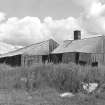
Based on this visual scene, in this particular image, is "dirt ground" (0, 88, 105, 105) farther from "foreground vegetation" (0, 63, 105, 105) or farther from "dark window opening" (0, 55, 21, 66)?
"dark window opening" (0, 55, 21, 66)

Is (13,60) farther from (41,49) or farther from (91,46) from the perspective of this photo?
(91,46)

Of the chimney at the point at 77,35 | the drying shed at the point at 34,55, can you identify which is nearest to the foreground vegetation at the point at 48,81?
the drying shed at the point at 34,55

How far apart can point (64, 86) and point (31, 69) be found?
3.54 m

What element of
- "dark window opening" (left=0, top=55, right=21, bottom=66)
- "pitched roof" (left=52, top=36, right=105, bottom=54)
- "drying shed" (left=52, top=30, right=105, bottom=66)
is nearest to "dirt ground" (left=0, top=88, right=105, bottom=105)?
"drying shed" (left=52, top=30, right=105, bottom=66)

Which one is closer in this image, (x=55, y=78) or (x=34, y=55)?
(x=55, y=78)

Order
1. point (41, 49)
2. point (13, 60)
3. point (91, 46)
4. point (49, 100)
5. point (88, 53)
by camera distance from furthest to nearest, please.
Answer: point (13, 60) → point (41, 49) → point (91, 46) → point (88, 53) → point (49, 100)

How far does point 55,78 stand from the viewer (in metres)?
12.8

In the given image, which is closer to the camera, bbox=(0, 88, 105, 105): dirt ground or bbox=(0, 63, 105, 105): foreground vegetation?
bbox=(0, 88, 105, 105): dirt ground

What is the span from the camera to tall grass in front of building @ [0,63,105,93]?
39.7 ft

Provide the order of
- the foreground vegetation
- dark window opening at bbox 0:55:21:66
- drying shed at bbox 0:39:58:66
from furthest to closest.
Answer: dark window opening at bbox 0:55:21:66 → drying shed at bbox 0:39:58:66 → the foreground vegetation

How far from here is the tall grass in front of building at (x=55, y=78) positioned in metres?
12.1

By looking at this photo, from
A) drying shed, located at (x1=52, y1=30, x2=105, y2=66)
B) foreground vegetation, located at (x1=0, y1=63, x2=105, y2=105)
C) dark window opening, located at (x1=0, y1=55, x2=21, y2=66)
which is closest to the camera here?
foreground vegetation, located at (x1=0, y1=63, x2=105, y2=105)

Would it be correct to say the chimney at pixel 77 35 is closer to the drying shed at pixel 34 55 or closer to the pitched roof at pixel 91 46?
the drying shed at pixel 34 55

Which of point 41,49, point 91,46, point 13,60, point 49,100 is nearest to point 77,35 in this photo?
point 41,49
